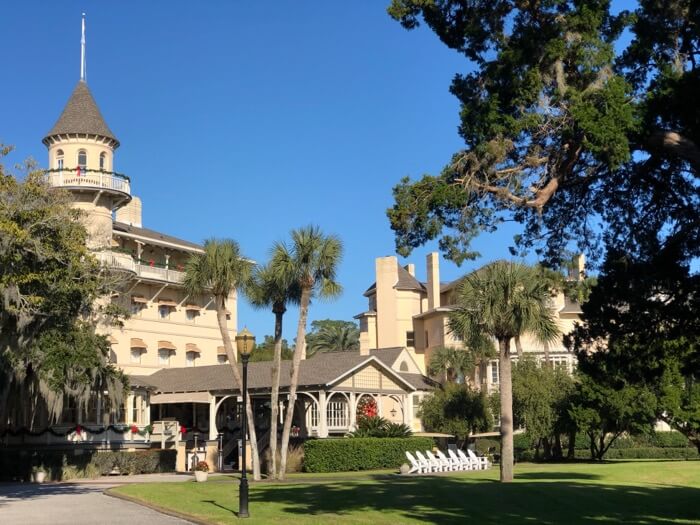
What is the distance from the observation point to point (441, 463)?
38.3m

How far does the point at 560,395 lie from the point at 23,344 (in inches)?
1207

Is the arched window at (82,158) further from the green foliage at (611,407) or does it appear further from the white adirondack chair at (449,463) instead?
the green foliage at (611,407)

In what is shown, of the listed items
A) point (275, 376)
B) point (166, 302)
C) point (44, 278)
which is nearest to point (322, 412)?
point (275, 376)

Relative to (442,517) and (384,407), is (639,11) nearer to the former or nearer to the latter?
(442,517)

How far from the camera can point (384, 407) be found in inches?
1930

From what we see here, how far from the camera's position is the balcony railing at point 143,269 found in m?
48.8

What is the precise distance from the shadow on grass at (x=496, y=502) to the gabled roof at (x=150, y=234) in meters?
29.4

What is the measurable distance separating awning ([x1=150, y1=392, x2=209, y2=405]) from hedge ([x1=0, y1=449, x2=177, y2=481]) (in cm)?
376

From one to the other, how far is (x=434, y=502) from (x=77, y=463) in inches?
884

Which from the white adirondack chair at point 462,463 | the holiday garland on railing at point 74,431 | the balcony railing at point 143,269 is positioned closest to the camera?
the white adirondack chair at point 462,463

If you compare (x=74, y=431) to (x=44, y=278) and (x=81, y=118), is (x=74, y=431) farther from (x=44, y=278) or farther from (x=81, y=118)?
(x=44, y=278)

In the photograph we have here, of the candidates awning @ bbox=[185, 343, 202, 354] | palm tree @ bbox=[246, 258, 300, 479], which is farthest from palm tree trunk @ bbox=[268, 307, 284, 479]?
awning @ bbox=[185, 343, 202, 354]

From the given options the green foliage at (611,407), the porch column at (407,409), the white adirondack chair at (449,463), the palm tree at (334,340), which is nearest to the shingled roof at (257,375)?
the porch column at (407,409)

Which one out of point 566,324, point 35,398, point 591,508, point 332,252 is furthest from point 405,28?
point 566,324
